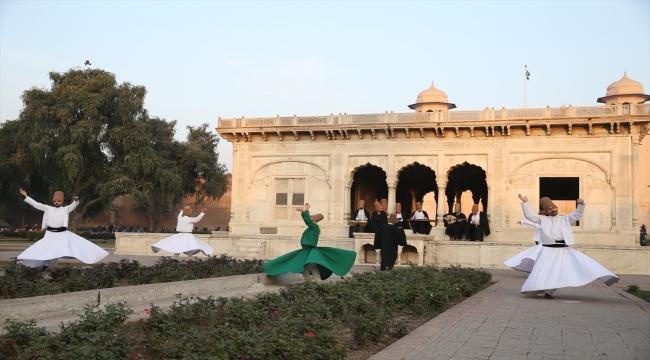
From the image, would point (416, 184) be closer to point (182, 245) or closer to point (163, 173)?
point (163, 173)

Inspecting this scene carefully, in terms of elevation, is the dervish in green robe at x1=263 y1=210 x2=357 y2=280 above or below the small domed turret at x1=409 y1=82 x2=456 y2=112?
below

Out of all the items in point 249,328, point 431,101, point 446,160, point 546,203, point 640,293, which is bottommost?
point 640,293

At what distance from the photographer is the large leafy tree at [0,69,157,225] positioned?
3775 cm

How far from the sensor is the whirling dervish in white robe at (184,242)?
18.6 metres

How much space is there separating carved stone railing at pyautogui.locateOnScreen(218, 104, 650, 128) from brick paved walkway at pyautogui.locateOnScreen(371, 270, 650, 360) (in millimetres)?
16894

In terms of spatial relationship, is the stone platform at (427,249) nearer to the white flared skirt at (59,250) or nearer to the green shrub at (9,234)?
the white flared skirt at (59,250)

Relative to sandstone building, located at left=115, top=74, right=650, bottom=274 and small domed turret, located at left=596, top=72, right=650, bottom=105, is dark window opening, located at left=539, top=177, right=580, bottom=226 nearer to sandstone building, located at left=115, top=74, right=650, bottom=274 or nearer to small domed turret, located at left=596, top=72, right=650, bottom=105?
sandstone building, located at left=115, top=74, right=650, bottom=274

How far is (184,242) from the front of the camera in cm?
1905

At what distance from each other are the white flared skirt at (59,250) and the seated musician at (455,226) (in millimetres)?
18076

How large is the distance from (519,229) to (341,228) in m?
7.76

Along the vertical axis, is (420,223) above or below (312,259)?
above

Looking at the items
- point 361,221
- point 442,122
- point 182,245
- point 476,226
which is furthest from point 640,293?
point 442,122

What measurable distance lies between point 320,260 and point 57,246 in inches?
200

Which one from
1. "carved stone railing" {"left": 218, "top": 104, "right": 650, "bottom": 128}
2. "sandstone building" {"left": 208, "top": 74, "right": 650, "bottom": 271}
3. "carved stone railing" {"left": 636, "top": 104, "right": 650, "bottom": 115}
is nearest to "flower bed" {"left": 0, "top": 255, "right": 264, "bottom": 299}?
"sandstone building" {"left": 208, "top": 74, "right": 650, "bottom": 271}
